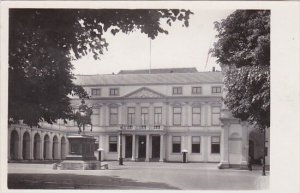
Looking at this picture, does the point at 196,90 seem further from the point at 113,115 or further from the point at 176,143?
the point at 113,115

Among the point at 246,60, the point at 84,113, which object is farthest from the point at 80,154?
the point at 246,60

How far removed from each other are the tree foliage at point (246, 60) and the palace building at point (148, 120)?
68 cm

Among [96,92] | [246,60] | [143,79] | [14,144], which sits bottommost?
[14,144]

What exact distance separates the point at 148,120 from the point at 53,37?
18.7ft

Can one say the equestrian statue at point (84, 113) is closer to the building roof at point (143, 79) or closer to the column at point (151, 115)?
the building roof at point (143, 79)

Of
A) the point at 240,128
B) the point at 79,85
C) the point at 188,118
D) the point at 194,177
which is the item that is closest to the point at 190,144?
the point at 188,118

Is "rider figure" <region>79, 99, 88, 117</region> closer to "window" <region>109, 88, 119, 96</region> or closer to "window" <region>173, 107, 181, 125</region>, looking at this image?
"window" <region>109, 88, 119, 96</region>

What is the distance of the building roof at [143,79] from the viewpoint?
8.88 m

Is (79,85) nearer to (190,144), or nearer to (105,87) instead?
(105,87)

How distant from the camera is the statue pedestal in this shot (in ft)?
42.5

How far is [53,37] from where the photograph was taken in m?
7.68

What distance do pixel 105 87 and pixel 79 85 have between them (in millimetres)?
1182

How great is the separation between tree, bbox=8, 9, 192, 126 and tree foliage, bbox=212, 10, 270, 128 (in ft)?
4.02

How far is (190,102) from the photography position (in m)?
14.6
